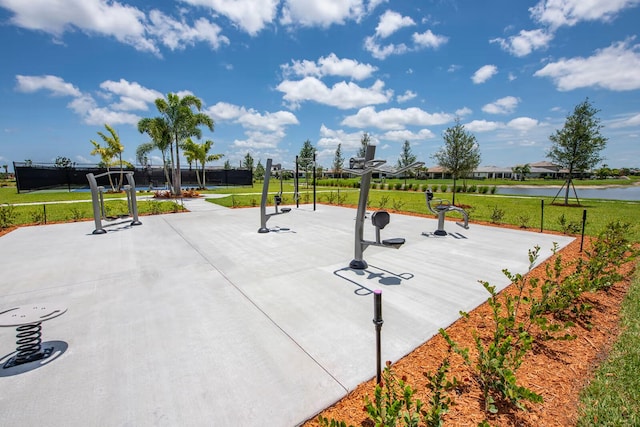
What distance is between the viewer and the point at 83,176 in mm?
28297

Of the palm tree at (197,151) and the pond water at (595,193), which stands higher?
the palm tree at (197,151)

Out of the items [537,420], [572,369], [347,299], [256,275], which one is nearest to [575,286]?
[572,369]

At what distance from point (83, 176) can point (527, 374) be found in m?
36.3

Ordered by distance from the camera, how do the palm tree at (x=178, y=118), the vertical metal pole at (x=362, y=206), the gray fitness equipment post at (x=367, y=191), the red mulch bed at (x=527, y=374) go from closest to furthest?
the red mulch bed at (x=527, y=374), the gray fitness equipment post at (x=367, y=191), the vertical metal pole at (x=362, y=206), the palm tree at (x=178, y=118)

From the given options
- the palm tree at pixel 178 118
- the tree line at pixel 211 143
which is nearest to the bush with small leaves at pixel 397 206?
the tree line at pixel 211 143

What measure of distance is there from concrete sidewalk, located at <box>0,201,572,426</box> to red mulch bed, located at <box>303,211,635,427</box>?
13 cm

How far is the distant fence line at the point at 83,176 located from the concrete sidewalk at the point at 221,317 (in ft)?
48.5

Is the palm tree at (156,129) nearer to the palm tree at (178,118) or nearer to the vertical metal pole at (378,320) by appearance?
the palm tree at (178,118)

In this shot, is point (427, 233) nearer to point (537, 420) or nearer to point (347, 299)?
point (347, 299)

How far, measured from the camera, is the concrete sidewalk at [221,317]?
209cm

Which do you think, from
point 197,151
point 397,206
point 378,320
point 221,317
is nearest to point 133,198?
point 221,317

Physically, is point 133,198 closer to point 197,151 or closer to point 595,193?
point 197,151

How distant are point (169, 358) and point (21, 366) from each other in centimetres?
122

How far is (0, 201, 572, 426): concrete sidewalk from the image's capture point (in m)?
2.09
